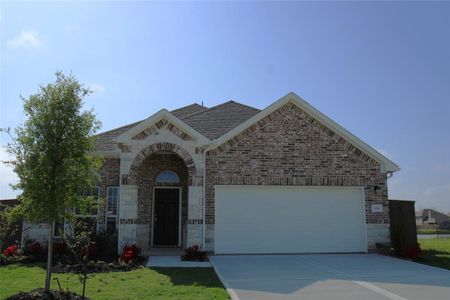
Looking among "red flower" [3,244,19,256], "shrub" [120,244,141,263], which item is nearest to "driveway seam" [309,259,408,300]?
"shrub" [120,244,141,263]

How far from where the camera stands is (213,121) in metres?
18.9

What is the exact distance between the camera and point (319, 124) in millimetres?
16734

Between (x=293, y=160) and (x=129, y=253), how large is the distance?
704 centimetres

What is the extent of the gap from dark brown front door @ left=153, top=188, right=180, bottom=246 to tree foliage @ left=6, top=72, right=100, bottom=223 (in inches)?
323

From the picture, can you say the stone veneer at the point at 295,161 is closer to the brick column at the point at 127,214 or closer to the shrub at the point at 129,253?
the brick column at the point at 127,214

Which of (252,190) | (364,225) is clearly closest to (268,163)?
(252,190)

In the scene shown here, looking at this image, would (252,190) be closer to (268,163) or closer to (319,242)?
(268,163)

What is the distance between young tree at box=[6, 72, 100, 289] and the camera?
8453mm

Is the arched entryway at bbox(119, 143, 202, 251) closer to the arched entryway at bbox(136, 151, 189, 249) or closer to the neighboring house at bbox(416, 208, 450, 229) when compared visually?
the arched entryway at bbox(136, 151, 189, 249)

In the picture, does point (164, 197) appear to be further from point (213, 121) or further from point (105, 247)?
point (213, 121)

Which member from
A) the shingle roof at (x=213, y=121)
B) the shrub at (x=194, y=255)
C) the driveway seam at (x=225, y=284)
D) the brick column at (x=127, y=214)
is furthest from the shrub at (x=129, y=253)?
the shingle roof at (x=213, y=121)

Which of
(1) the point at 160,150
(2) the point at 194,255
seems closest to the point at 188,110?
(1) the point at 160,150

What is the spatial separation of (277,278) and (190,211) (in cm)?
520

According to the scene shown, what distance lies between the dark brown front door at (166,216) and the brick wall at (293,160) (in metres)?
2.43
